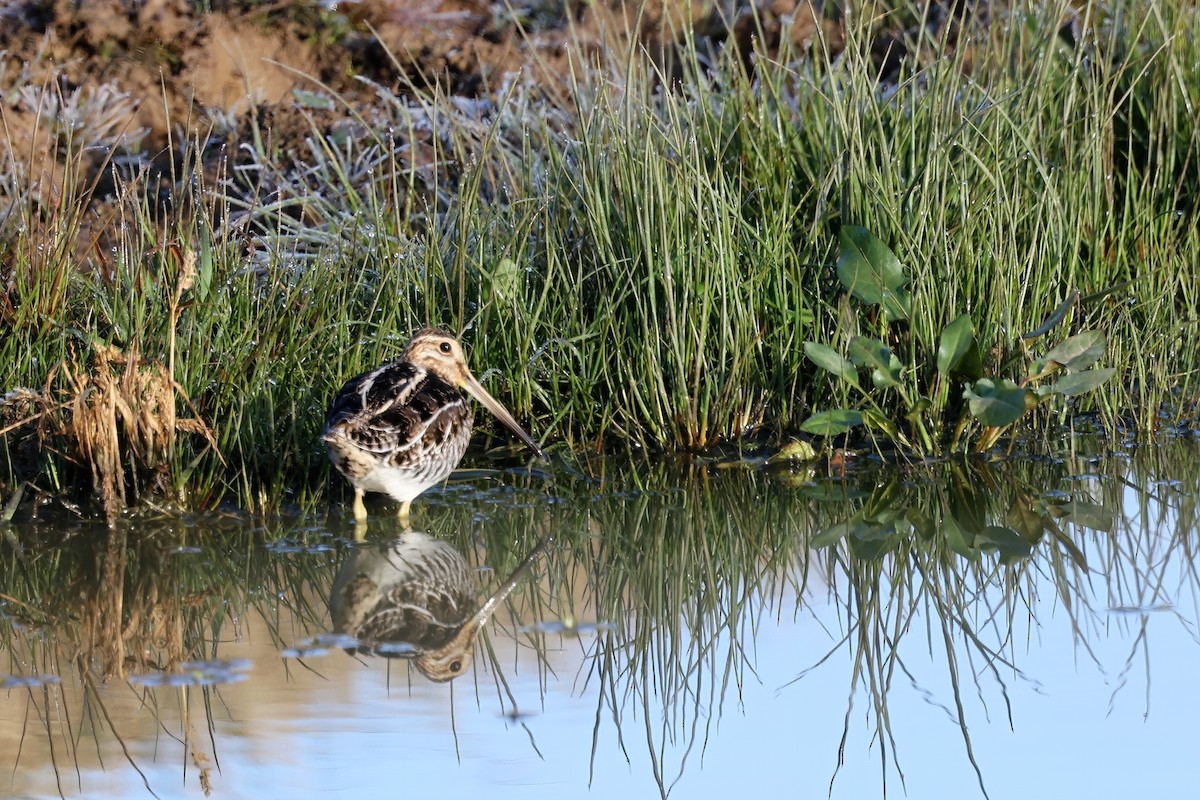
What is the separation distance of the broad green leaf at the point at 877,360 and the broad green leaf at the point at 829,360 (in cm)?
4

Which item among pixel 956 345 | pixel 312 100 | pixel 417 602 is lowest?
pixel 417 602

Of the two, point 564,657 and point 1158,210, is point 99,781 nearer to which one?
point 564,657

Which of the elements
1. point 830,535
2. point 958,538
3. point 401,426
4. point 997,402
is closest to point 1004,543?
point 958,538

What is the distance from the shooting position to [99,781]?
9.42 ft

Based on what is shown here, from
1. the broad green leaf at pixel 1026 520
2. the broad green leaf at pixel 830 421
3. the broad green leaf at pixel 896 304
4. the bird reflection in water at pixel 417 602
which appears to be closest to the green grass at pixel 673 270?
the broad green leaf at pixel 896 304

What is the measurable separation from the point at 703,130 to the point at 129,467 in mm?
2202

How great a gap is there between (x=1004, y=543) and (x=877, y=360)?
0.85 m

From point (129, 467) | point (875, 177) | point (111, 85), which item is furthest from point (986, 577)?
point (111, 85)

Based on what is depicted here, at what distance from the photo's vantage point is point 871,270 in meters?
4.98

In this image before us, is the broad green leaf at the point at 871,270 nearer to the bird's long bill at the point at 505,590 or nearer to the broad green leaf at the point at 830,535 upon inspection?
the broad green leaf at the point at 830,535

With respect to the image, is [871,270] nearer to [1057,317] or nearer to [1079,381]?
[1057,317]

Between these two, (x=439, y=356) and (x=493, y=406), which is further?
(x=493, y=406)

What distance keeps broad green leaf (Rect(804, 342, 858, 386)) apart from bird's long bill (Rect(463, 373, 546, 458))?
88 cm

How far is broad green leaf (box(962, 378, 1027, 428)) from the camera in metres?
4.76
